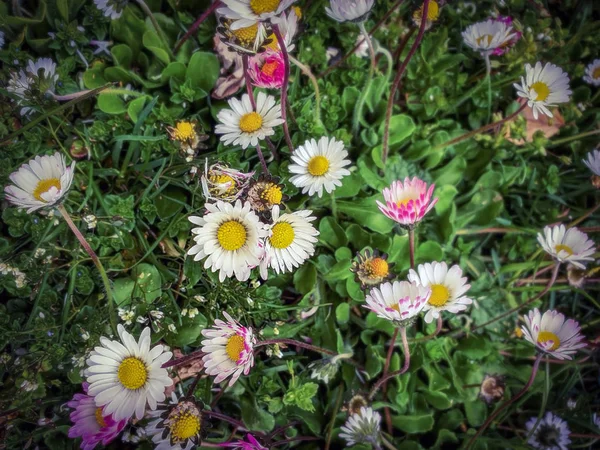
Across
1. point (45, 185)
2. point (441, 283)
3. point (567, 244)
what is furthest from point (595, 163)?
point (45, 185)

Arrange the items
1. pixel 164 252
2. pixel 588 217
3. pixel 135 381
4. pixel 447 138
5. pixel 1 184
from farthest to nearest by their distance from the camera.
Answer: pixel 588 217 < pixel 447 138 < pixel 164 252 < pixel 1 184 < pixel 135 381

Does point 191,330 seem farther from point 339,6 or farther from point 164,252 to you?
point 339,6

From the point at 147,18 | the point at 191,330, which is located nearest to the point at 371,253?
the point at 191,330

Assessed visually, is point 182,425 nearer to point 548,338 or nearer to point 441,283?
point 441,283

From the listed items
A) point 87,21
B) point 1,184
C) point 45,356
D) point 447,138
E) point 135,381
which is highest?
point 87,21

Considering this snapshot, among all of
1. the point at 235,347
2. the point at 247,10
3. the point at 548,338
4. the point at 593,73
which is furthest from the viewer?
the point at 593,73

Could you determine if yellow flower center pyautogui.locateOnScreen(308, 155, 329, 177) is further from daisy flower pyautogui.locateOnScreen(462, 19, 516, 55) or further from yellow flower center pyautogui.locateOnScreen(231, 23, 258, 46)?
daisy flower pyautogui.locateOnScreen(462, 19, 516, 55)
